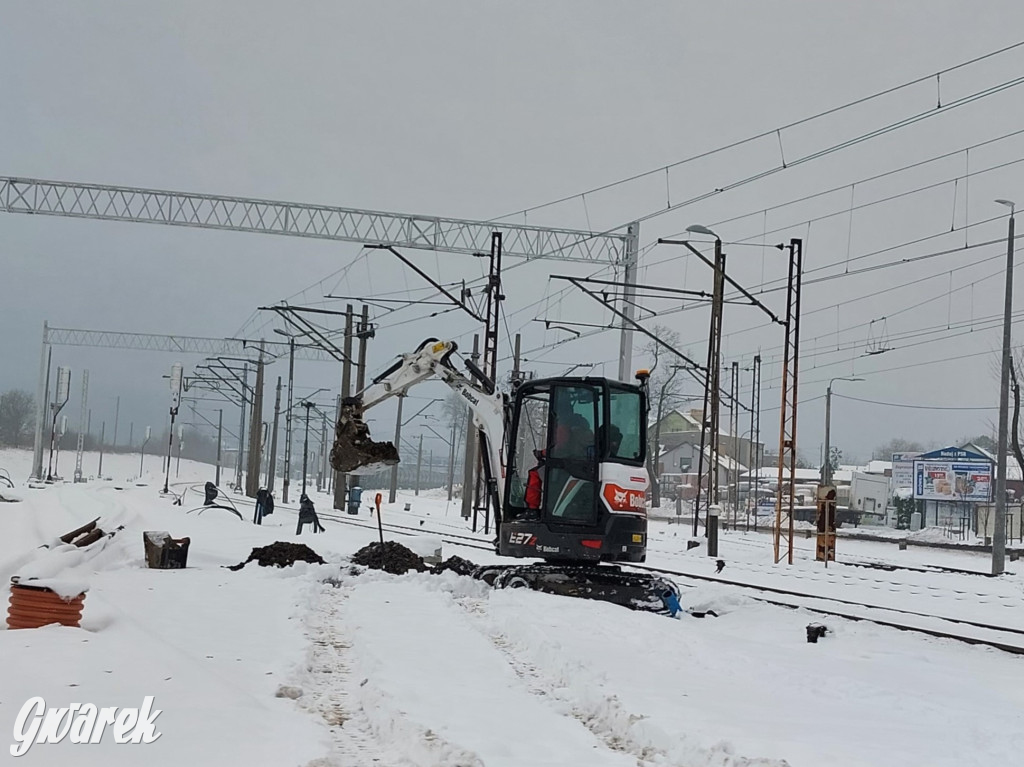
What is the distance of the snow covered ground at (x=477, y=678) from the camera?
6590 mm

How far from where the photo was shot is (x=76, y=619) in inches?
360

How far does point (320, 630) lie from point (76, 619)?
9.15 feet

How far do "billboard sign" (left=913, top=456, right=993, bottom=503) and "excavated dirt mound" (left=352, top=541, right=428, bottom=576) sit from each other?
154 ft

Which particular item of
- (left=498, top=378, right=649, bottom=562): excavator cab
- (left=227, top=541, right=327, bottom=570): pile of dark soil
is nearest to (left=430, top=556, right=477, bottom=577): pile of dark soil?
(left=498, top=378, right=649, bottom=562): excavator cab

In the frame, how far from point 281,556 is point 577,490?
5088 mm

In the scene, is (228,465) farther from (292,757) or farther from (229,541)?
(292,757)

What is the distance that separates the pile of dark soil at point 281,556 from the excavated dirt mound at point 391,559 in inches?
28.1

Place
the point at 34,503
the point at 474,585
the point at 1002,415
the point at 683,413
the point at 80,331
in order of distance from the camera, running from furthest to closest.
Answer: the point at 683,413
the point at 80,331
the point at 34,503
the point at 1002,415
the point at 474,585

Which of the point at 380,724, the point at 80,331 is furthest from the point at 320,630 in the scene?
the point at 80,331

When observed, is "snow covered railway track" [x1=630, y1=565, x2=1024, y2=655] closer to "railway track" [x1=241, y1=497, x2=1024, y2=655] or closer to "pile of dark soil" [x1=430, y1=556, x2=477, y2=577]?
"railway track" [x1=241, y1=497, x2=1024, y2=655]

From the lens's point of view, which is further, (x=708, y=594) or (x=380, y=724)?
Answer: (x=708, y=594)

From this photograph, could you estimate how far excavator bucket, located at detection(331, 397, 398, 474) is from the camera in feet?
55.9

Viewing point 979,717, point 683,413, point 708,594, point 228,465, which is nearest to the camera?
point 979,717

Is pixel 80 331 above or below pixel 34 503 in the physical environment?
above
